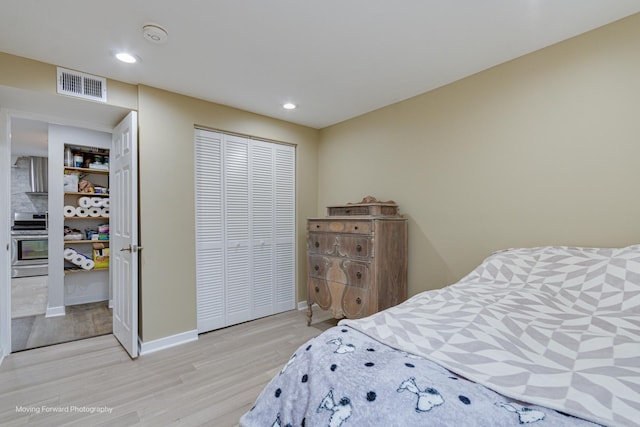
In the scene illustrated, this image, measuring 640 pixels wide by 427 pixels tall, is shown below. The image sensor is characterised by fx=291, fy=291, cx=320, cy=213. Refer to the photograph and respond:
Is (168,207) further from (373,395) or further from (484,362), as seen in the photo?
(484,362)

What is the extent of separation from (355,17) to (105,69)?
2032mm

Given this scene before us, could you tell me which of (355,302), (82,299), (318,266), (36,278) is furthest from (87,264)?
(355,302)

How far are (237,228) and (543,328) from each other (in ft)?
9.27

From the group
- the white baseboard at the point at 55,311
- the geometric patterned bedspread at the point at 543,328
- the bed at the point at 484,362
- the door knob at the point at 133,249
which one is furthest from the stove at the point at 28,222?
the geometric patterned bedspread at the point at 543,328

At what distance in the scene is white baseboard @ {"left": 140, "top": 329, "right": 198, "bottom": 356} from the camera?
2.61 meters

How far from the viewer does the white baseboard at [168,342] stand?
2.61 m

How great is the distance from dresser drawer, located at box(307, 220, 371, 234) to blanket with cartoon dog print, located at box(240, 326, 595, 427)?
156cm

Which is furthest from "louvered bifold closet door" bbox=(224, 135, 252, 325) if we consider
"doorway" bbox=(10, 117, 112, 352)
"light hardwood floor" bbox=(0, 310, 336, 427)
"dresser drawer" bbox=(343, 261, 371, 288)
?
"doorway" bbox=(10, 117, 112, 352)

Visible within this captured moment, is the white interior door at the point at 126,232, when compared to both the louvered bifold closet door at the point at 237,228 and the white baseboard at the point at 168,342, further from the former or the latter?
the louvered bifold closet door at the point at 237,228

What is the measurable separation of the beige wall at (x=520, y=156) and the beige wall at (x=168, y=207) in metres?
1.98

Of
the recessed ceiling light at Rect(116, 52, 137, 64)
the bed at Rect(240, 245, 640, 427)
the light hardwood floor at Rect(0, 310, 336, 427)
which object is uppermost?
the recessed ceiling light at Rect(116, 52, 137, 64)

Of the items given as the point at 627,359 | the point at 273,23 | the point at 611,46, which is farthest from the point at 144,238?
the point at 611,46

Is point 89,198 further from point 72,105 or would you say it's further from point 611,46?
point 611,46

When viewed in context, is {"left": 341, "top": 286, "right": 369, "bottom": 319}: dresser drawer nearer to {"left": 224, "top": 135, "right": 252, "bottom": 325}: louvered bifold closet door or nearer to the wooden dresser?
the wooden dresser
